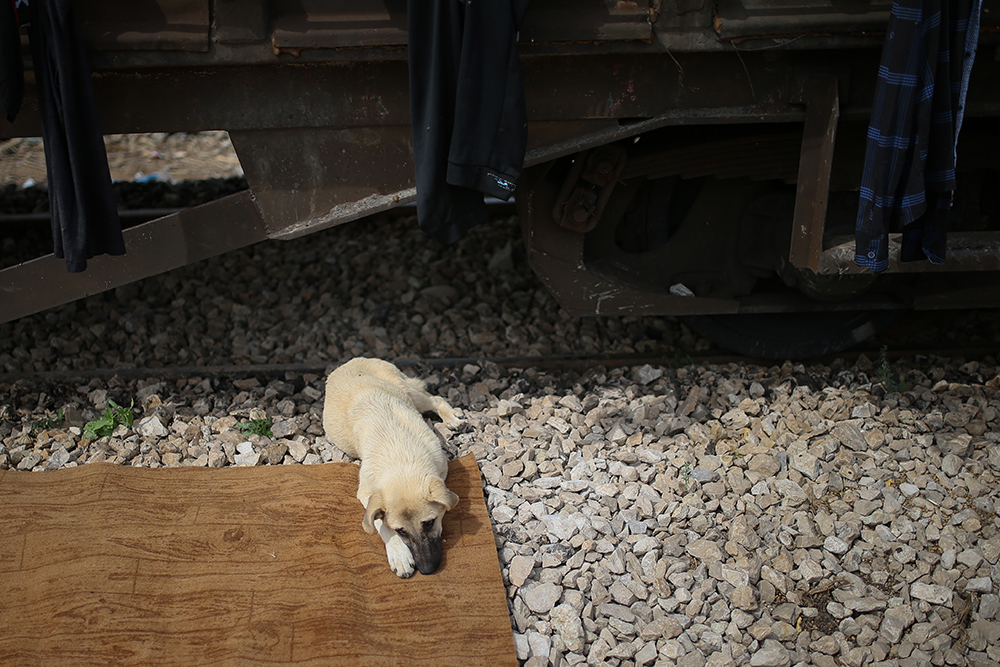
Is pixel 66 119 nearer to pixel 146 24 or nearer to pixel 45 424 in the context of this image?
pixel 146 24

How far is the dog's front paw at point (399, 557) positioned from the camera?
2998 mm

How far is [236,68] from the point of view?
10.3 ft

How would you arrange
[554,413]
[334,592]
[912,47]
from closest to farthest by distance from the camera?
[912,47] < [334,592] < [554,413]

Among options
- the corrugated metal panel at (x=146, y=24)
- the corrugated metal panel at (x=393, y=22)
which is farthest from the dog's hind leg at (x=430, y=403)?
the corrugated metal panel at (x=146, y=24)

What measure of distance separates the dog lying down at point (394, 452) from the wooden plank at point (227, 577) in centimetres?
15

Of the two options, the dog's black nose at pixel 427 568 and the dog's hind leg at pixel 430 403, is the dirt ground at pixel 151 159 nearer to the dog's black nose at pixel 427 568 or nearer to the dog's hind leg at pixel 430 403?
the dog's hind leg at pixel 430 403

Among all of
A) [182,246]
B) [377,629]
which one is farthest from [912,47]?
[182,246]

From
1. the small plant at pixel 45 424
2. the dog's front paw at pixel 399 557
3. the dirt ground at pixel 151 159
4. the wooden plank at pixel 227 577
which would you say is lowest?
the dirt ground at pixel 151 159

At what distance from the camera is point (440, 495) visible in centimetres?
293

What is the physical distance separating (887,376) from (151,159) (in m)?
8.34

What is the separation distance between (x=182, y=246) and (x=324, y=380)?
4.22ft

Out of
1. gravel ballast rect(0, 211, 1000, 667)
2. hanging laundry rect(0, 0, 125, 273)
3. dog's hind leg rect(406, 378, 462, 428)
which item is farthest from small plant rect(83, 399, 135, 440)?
dog's hind leg rect(406, 378, 462, 428)

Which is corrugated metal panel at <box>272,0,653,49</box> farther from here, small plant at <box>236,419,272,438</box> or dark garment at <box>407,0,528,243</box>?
small plant at <box>236,419,272,438</box>

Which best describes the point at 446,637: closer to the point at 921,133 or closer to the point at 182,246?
the point at 182,246
